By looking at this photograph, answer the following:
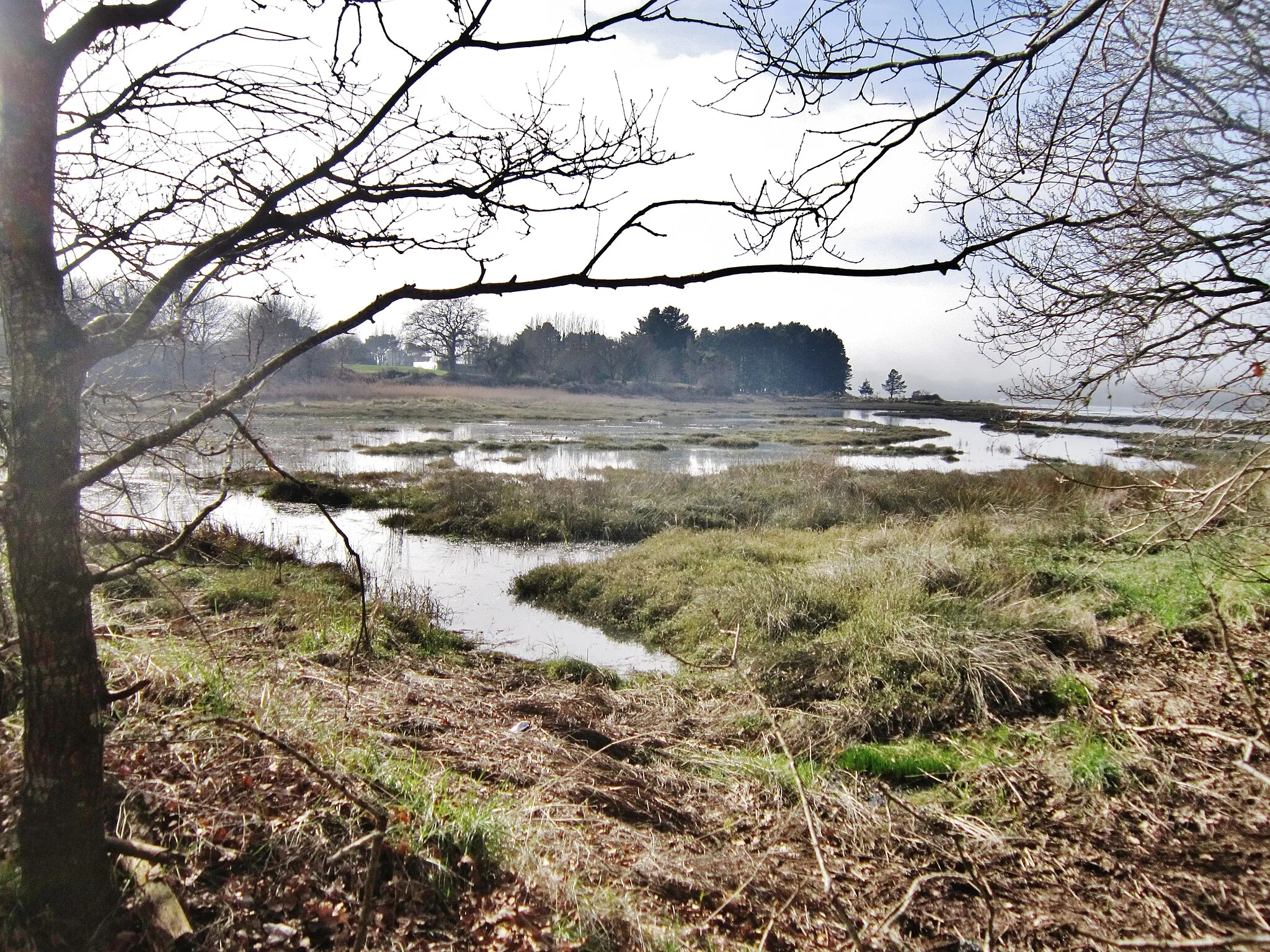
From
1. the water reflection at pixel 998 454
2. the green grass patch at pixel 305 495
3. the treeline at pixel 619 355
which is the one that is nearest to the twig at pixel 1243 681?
the water reflection at pixel 998 454

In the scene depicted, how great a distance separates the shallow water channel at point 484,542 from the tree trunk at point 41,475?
4.03 m

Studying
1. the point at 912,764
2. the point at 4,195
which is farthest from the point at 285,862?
the point at 912,764

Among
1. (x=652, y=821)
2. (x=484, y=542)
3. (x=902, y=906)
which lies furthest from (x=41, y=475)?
(x=484, y=542)

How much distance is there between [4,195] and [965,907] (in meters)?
4.40

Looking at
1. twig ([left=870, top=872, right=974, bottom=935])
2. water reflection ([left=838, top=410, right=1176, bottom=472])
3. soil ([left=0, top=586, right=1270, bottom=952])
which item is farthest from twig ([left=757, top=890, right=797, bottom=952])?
water reflection ([left=838, top=410, right=1176, bottom=472])

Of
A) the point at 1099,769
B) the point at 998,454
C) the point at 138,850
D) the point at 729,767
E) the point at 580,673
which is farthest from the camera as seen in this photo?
the point at 998,454

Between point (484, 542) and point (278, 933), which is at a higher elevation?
point (278, 933)

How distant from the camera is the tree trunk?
1915mm

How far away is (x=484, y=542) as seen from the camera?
1463 cm

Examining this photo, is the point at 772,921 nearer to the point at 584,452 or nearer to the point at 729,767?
the point at 729,767

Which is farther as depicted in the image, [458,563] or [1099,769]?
[458,563]

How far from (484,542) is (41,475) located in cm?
1282

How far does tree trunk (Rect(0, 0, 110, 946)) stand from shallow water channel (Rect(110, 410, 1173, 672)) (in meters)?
4.03

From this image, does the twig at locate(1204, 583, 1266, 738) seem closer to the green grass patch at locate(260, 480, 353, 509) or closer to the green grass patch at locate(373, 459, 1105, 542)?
the green grass patch at locate(373, 459, 1105, 542)
